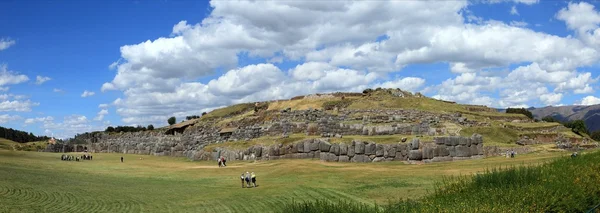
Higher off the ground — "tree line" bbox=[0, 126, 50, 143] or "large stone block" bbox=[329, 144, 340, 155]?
"tree line" bbox=[0, 126, 50, 143]

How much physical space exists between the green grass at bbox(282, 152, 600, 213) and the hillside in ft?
109

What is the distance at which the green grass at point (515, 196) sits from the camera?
46.6ft

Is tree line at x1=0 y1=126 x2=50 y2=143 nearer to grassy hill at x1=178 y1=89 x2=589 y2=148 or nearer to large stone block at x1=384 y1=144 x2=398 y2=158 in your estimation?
grassy hill at x1=178 y1=89 x2=589 y2=148

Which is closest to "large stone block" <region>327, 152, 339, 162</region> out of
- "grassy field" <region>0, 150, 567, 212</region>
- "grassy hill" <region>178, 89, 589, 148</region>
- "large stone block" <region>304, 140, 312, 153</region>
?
"large stone block" <region>304, 140, 312, 153</region>

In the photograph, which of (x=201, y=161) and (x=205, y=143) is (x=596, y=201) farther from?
(x=205, y=143)

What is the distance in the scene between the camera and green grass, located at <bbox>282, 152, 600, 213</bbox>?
46.6ft

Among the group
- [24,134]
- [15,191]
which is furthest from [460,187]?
[24,134]

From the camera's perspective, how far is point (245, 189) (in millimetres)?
35750

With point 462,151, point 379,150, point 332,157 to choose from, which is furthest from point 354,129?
point 462,151

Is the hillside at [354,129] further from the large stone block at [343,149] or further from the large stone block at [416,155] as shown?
the large stone block at [343,149]

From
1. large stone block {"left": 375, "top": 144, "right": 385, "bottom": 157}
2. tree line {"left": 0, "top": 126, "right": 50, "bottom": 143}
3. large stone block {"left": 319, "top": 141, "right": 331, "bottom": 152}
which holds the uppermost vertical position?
tree line {"left": 0, "top": 126, "right": 50, "bottom": 143}

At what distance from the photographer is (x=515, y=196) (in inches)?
606

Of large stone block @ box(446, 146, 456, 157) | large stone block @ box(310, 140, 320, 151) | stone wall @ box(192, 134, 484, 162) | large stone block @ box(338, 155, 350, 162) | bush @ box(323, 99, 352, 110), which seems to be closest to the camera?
stone wall @ box(192, 134, 484, 162)

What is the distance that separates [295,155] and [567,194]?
46610 millimetres
